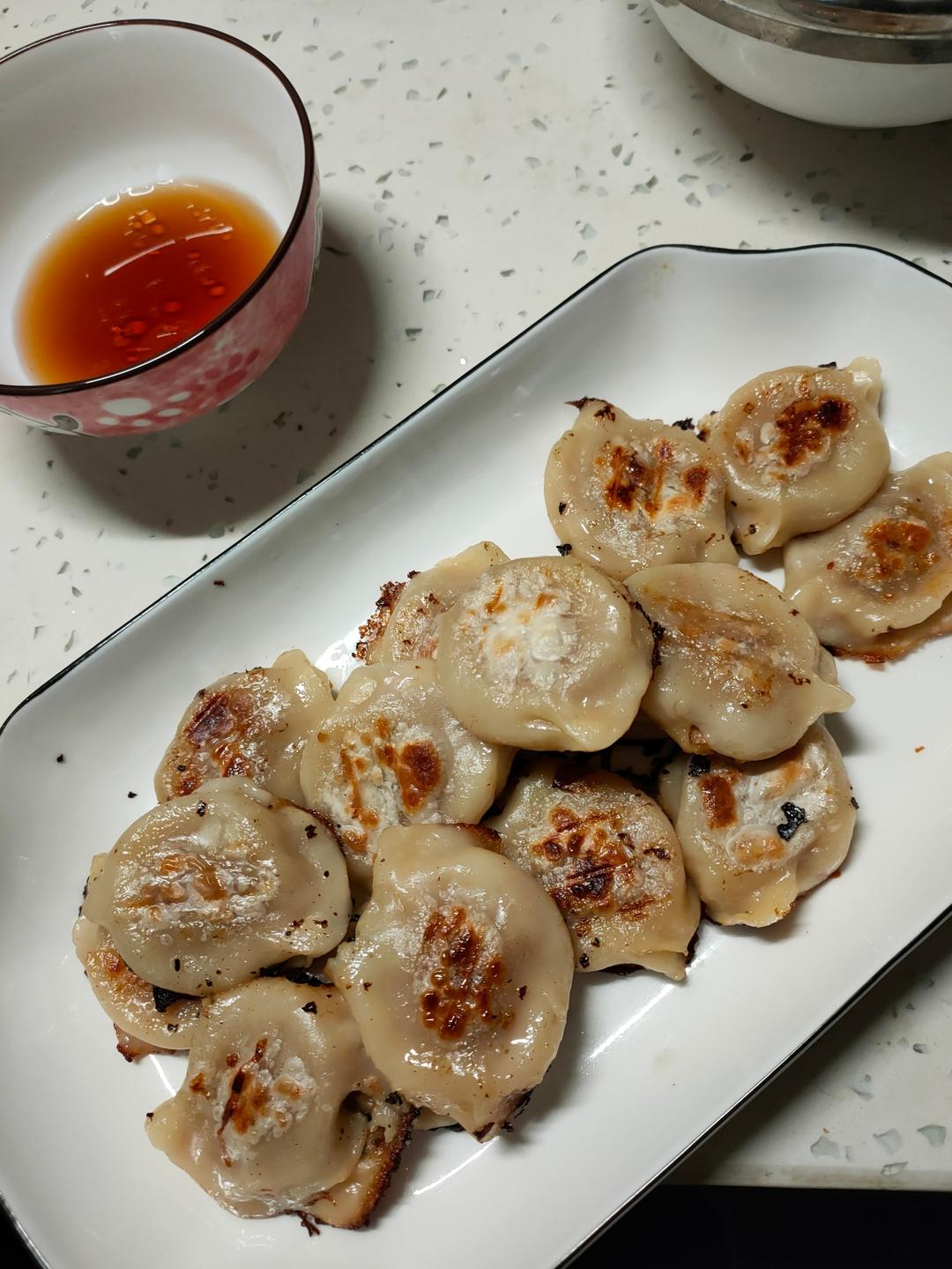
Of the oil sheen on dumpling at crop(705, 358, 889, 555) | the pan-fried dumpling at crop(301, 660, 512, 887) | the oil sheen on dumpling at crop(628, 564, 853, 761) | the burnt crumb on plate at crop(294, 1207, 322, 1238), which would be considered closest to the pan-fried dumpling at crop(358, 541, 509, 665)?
the pan-fried dumpling at crop(301, 660, 512, 887)

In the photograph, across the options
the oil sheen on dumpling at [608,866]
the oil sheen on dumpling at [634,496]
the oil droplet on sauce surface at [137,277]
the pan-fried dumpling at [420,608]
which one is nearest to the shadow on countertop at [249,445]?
the oil droplet on sauce surface at [137,277]

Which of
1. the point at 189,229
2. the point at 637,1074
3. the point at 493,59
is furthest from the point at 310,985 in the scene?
the point at 493,59

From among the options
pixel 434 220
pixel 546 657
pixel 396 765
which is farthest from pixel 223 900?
pixel 434 220

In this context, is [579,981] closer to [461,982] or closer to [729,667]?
[461,982]

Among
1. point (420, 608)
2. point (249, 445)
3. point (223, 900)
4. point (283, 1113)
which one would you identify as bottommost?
point (283, 1113)

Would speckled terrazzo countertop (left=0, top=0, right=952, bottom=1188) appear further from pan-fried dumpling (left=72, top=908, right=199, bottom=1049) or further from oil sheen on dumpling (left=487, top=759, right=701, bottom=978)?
oil sheen on dumpling (left=487, top=759, right=701, bottom=978)
